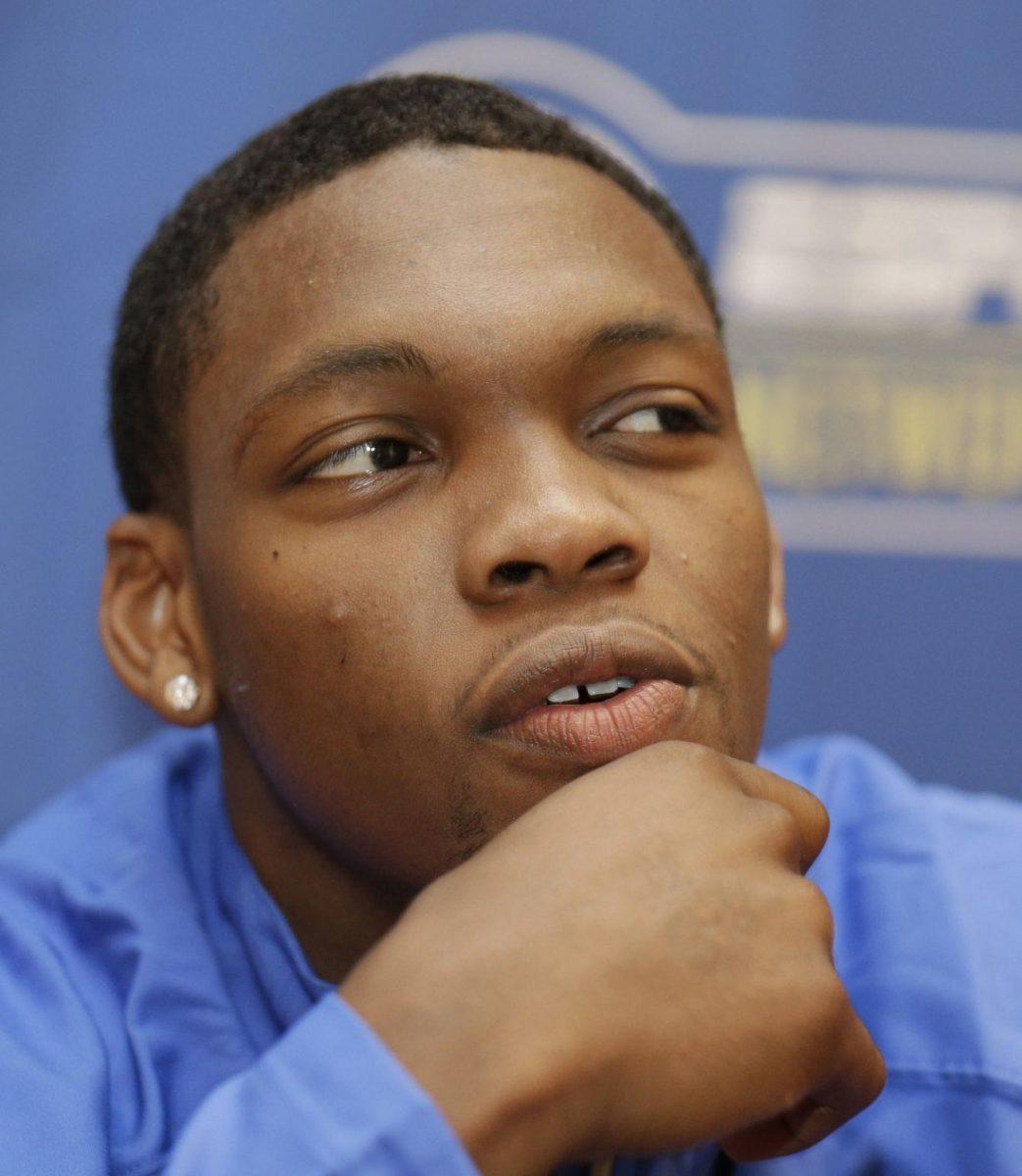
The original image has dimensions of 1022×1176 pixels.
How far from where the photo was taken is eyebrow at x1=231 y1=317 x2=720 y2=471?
0.83 metres

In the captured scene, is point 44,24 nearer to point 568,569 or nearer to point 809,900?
point 568,569

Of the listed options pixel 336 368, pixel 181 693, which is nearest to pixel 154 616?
pixel 181 693

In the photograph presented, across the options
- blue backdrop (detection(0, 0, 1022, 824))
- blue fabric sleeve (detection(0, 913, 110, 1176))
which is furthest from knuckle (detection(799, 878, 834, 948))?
blue backdrop (detection(0, 0, 1022, 824))

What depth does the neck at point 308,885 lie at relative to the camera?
970 mm

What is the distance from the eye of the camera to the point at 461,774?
77 cm

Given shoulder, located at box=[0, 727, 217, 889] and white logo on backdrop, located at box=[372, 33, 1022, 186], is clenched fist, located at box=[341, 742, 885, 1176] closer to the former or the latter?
shoulder, located at box=[0, 727, 217, 889]

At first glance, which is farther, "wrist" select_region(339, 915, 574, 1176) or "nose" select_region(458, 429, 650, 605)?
"nose" select_region(458, 429, 650, 605)

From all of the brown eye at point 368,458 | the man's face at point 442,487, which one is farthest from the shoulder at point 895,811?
the brown eye at point 368,458

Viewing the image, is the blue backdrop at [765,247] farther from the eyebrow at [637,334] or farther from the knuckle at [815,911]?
the knuckle at [815,911]

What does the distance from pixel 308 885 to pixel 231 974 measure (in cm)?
9

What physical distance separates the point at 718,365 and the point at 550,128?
25 centimetres

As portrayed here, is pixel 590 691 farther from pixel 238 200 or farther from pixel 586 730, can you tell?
pixel 238 200

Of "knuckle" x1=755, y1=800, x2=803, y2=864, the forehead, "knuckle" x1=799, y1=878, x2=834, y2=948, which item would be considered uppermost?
the forehead

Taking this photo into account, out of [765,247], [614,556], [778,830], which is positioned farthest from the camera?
[765,247]
